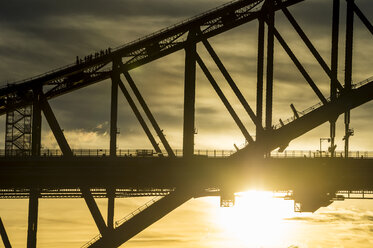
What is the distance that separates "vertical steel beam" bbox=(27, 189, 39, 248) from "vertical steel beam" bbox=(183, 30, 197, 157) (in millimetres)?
17130

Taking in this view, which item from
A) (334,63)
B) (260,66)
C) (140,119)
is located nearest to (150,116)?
(140,119)

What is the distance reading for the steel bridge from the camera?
85.8m

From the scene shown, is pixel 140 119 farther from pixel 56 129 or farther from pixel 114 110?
pixel 56 129

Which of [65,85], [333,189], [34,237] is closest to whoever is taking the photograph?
[333,189]

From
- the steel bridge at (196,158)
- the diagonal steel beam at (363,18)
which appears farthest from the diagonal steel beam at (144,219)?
the diagonal steel beam at (363,18)

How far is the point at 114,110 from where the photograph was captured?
9238 centimetres

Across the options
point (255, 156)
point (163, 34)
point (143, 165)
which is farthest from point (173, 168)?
point (163, 34)

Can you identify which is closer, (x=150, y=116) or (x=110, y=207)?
(x=150, y=116)

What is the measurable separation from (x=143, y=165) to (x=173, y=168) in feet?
10.9

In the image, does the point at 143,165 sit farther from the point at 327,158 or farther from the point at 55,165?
the point at 327,158

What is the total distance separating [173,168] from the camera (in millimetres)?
88312

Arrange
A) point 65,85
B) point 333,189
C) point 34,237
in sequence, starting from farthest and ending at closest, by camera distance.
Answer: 1. point 65,85
2. point 34,237
3. point 333,189

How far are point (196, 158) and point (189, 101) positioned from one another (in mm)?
Answer: 6311

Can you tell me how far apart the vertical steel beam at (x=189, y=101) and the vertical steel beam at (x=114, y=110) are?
767 cm
